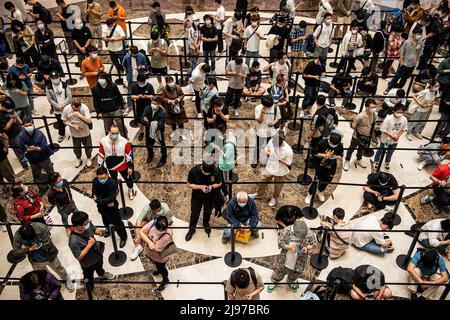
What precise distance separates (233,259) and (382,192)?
3.28 m

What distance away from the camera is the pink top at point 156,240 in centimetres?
694

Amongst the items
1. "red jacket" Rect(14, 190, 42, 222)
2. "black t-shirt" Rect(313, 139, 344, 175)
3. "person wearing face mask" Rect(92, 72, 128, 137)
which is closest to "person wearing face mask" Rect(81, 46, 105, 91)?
"person wearing face mask" Rect(92, 72, 128, 137)

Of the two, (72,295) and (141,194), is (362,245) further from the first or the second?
(72,295)

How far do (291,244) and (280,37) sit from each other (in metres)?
7.20

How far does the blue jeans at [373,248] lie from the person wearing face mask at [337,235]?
48cm

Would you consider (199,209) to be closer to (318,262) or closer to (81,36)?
(318,262)

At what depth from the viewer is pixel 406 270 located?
8.16 m

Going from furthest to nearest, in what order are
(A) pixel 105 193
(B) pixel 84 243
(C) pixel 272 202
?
(C) pixel 272 202, (A) pixel 105 193, (B) pixel 84 243

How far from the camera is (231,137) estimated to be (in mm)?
8797

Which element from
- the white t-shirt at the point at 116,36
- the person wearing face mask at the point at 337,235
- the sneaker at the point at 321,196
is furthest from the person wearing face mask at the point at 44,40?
the person wearing face mask at the point at 337,235

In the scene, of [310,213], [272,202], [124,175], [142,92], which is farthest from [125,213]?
[310,213]

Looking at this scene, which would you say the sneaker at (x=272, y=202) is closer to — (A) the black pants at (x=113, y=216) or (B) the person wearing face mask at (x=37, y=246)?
(A) the black pants at (x=113, y=216)

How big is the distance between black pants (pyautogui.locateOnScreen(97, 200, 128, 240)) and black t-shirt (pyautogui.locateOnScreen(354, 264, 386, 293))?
13.4 ft

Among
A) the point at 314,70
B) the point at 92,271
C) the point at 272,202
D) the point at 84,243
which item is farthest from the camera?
the point at 314,70
